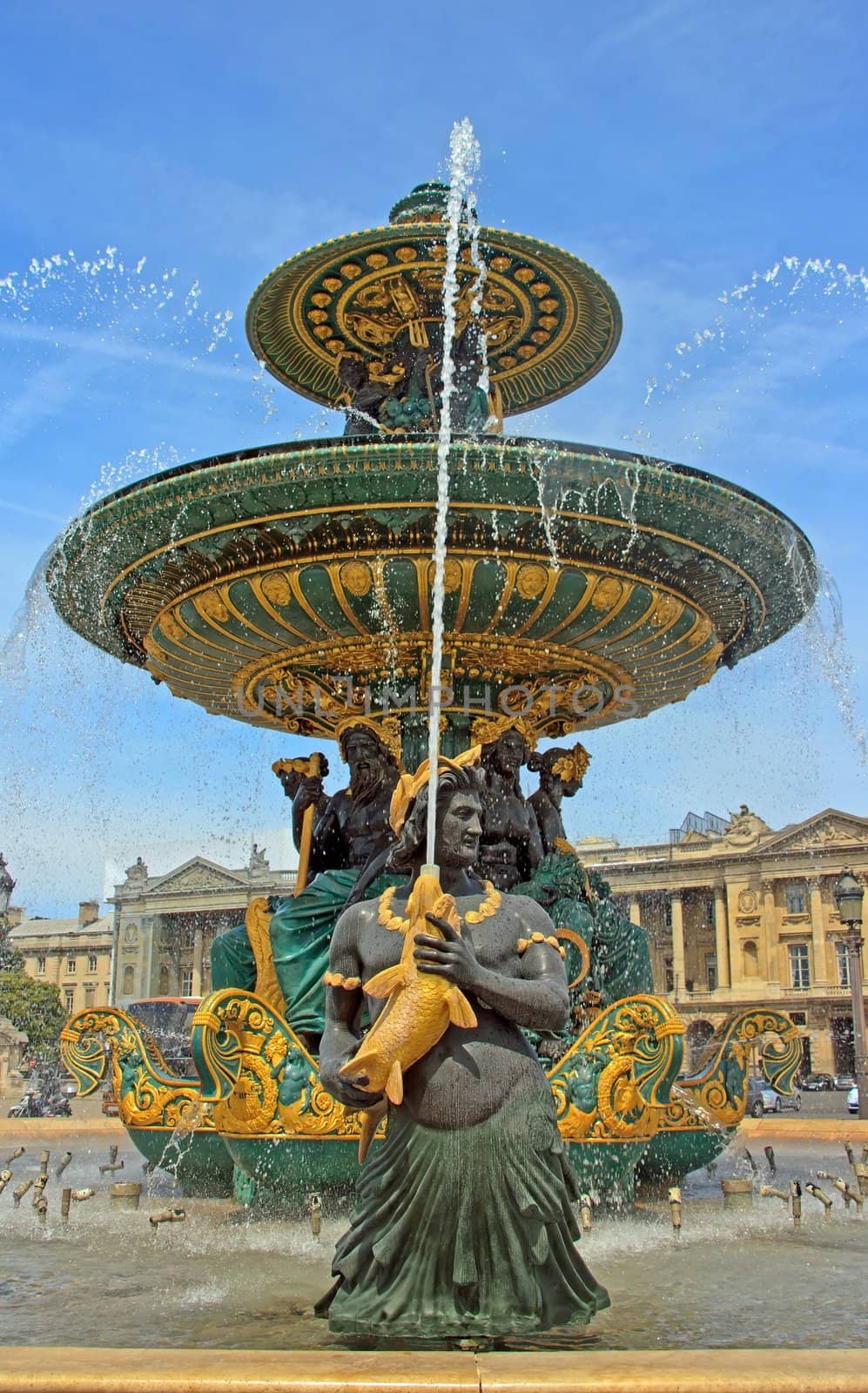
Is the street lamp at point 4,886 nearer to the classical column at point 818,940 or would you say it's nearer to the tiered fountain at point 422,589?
the tiered fountain at point 422,589

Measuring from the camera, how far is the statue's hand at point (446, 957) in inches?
130

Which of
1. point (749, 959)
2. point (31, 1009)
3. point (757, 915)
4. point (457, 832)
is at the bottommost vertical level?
point (31, 1009)

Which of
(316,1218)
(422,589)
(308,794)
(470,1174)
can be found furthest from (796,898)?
(470,1174)

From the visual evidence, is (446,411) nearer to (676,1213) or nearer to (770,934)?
(676,1213)

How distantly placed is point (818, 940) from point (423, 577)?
66624 mm

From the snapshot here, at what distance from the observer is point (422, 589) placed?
7441 mm

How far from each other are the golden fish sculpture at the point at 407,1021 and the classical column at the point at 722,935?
233 feet

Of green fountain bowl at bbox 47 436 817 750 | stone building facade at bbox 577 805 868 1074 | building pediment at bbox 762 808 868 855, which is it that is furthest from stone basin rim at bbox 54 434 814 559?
Answer: building pediment at bbox 762 808 868 855

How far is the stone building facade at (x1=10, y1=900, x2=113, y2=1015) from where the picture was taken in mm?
79438

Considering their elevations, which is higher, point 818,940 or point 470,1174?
point 818,940

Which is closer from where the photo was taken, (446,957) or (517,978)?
(446,957)

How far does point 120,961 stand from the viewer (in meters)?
70.2

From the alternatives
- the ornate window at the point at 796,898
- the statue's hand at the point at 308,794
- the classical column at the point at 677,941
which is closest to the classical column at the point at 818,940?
the ornate window at the point at 796,898

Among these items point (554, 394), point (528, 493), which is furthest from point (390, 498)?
point (554, 394)
